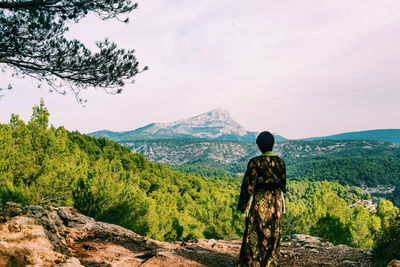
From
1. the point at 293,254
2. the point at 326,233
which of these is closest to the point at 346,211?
the point at 326,233

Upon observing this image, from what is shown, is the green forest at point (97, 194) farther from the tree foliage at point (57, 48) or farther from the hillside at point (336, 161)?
the hillside at point (336, 161)

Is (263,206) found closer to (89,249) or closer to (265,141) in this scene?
(265,141)

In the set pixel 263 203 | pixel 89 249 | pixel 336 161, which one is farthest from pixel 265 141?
pixel 336 161

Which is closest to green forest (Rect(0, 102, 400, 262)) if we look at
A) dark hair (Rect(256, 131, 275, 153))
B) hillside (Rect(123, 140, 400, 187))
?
dark hair (Rect(256, 131, 275, 153))

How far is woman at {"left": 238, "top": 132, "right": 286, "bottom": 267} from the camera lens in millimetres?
4062

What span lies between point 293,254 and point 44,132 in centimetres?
1407

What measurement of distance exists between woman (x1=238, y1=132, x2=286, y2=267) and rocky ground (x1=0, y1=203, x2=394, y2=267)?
66.0 inches

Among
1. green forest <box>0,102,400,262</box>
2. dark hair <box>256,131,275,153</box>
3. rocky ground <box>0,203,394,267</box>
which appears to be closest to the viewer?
rocky ground <box>0,203,394,267</box>

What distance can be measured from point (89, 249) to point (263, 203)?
413 centimetres

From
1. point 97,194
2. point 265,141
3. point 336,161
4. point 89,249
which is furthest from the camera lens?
point 336,161

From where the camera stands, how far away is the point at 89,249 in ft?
18.8

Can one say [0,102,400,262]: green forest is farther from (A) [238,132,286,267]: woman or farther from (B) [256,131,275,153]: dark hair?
(B) [256,131,275,153]: dark hair

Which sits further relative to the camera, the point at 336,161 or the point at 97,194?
the point at 336,161

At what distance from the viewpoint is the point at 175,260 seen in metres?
5.06
